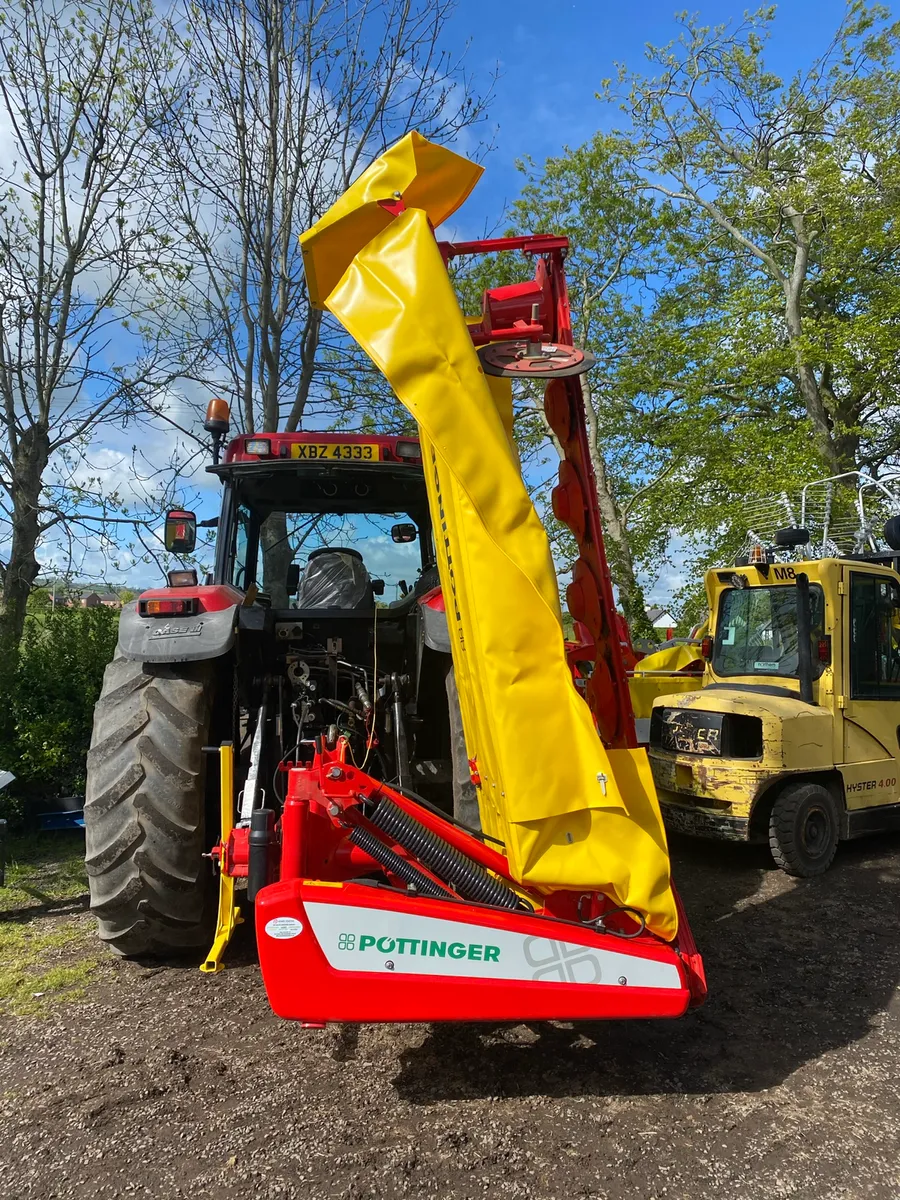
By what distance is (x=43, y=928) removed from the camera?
410 cm

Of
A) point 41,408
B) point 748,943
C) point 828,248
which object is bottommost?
point 748,943

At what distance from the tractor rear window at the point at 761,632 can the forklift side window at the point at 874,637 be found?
0.91 feet

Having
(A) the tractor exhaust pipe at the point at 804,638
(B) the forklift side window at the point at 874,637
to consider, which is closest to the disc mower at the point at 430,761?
(A) the tractor exhaust pipe at the point at 804,638

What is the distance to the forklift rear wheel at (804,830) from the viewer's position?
508 centimetres

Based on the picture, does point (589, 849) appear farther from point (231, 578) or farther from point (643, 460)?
point (643, 460)

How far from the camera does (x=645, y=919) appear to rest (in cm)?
239

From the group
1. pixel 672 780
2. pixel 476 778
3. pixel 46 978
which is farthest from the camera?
pixel 672 780

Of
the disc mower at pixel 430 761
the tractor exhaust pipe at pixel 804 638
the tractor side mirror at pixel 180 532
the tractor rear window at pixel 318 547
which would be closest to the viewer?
the disc mower at pixel 430 761

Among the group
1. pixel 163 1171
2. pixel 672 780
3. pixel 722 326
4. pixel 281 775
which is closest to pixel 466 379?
pixel 281 775

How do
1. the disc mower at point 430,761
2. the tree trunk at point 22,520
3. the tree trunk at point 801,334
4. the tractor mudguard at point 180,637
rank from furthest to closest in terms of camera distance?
the tree trunk at point 801,334, the tree trunk at point 22,520, the tractor mudguard at point 180,637, the disc mower at point 430,761

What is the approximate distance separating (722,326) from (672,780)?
1204cm

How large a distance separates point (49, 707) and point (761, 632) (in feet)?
17.5

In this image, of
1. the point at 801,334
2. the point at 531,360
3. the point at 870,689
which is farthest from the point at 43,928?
the point at 801,334

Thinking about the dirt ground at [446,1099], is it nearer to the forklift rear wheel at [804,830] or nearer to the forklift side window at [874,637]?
the forklift rear wheel at [804,830]
